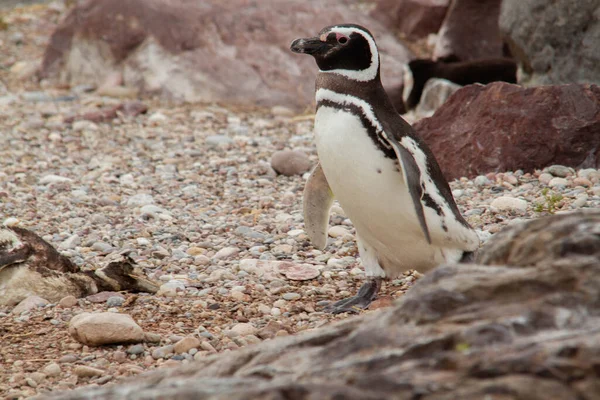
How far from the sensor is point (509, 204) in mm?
5168

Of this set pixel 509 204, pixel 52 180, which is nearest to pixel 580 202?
pixel 509 204

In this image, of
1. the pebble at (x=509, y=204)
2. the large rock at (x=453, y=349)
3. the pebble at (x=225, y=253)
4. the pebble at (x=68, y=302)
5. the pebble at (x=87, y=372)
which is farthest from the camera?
the pebble at (x=509, y=204)

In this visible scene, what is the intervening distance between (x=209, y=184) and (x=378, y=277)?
267 cm

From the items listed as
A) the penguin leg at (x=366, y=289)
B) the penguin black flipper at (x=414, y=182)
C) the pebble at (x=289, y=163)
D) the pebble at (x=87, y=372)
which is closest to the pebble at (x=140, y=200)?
the pebble at (x=289, y=163)

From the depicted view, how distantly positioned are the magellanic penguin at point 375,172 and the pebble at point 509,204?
3.99 ft

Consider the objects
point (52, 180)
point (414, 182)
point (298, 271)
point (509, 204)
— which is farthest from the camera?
point (52, 180)

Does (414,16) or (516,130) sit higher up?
(414,16)

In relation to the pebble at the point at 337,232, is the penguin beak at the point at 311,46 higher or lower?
higher

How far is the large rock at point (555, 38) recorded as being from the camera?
23.2 ft

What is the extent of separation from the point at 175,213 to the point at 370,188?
7.41 feet

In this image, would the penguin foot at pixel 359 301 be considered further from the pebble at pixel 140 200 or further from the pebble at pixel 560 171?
the pebble at pixel 140 200

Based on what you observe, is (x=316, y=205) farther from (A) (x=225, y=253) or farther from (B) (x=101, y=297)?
(B) (x=101, y=297)

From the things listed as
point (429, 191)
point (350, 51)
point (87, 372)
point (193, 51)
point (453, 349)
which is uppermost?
point (350, 51)

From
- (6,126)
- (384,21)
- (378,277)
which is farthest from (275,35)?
(378,277)
